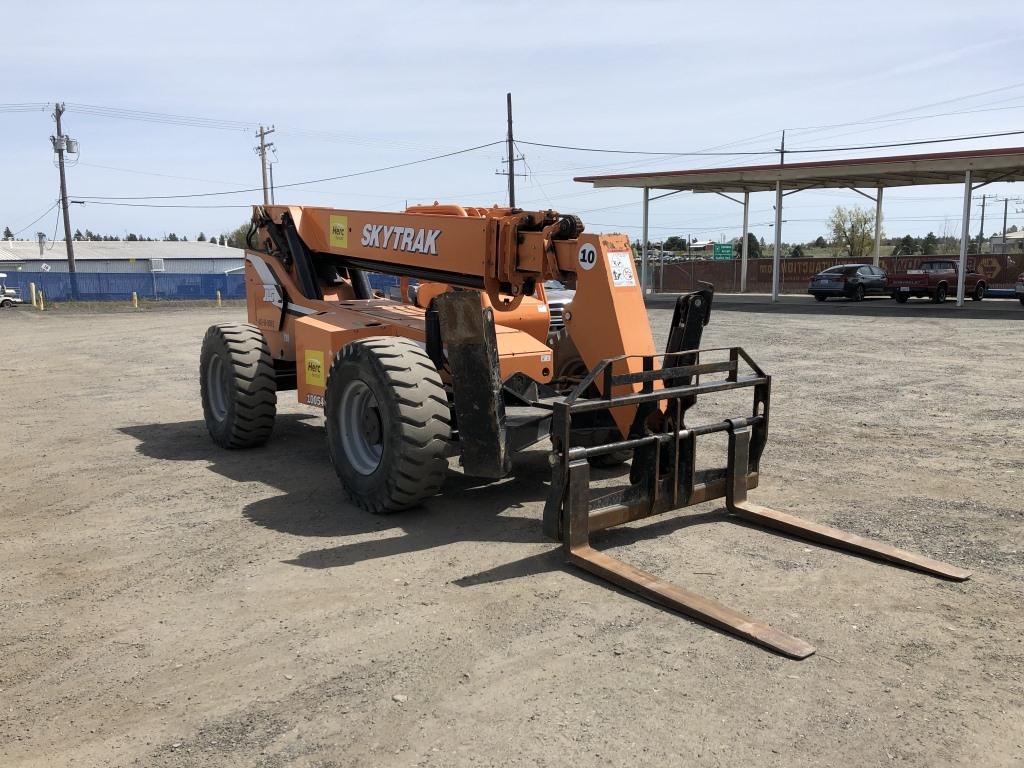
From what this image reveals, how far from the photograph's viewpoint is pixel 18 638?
14.3ft

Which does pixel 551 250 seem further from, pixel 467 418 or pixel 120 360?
pixel 120 360

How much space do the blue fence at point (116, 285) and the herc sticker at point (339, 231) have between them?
3569cm

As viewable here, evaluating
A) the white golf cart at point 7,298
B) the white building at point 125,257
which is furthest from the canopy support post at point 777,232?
the white building at point 125,257

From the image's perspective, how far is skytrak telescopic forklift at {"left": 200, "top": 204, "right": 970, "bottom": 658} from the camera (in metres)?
5.16

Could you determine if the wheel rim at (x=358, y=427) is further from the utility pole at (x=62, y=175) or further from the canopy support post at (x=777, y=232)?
the utility pole at (x=62, y=175)

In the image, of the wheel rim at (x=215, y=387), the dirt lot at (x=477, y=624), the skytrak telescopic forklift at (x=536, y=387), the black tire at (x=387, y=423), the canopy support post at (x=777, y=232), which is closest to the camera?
the dirt lot at (x=477, y=624)

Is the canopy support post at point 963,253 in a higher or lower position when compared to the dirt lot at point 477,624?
higher

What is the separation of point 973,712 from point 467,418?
10.7 ft

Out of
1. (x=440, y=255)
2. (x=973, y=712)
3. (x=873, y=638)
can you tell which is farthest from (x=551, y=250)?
(x=973, y=712)

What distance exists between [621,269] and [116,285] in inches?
1675

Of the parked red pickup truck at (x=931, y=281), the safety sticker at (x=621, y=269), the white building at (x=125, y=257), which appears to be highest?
the white building at (x=125, y=257)

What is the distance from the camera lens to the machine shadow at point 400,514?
5.50 metres

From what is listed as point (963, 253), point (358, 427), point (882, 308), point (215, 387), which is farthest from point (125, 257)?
point (358, 427)

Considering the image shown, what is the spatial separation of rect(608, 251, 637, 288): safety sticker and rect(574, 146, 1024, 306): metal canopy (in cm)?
2637
